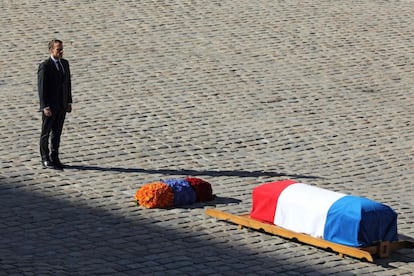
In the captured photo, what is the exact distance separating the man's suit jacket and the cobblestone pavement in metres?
0.93

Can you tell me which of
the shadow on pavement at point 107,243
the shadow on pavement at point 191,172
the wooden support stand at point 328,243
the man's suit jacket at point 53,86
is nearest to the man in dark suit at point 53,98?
the man's suit jacket at point 53,86

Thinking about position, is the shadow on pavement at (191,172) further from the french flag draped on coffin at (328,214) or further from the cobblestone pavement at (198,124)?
the french flag draped on coffin at (328,214)

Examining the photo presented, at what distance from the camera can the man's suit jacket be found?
15789mm

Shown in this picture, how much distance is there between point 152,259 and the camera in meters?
12.4

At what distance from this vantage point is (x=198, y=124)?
1875 cm

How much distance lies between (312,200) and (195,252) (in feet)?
4.74

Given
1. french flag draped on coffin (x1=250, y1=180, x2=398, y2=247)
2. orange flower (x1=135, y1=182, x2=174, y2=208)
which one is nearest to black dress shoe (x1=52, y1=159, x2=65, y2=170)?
orange flower (x1=135, y1=182, x2=174, y2=208)

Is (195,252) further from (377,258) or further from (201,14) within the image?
(201,14)

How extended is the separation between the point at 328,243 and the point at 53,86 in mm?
4963

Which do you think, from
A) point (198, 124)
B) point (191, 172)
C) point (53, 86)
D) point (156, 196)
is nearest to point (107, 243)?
point (156, 196)

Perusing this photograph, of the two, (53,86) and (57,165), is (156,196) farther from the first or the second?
(53,86)

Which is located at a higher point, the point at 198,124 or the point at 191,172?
the point at 198,124

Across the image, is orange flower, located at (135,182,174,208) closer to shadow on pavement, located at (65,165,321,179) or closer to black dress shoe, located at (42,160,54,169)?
shadow on pavement, located at (65,165,321,179)

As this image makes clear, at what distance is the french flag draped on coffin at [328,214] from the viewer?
1260 centimetres
